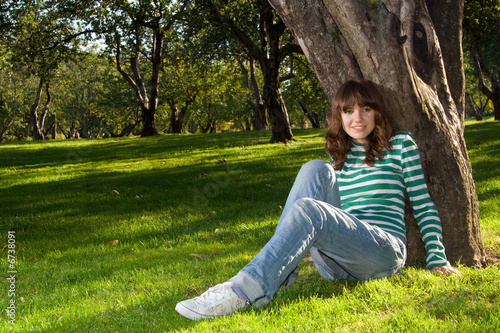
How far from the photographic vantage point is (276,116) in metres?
16.8

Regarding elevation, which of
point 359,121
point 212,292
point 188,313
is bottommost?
point 188,313

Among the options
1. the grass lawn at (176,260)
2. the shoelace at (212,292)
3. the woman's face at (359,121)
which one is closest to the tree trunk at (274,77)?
the grass lawn at (176,260)

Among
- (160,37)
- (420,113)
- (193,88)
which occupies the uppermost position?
(160,37)

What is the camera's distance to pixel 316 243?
9.82 feet

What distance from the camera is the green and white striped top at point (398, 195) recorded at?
3295 millimetres

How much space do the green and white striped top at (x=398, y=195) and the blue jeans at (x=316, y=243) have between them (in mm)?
227

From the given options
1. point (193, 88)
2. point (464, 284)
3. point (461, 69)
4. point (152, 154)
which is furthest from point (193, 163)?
point (193, 88)

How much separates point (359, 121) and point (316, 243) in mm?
1143

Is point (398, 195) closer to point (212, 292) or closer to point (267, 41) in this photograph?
point (212, 292)

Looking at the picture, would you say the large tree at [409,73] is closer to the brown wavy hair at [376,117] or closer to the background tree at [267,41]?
the brown wavy hair at [376,117]

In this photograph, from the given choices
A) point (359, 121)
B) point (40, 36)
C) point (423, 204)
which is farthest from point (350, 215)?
point (40, 36)

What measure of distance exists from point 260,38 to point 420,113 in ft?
49.8

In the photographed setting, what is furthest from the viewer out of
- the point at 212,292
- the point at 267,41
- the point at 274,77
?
the point at 274,77

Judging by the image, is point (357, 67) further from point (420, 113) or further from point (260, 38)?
point (260, 38)
